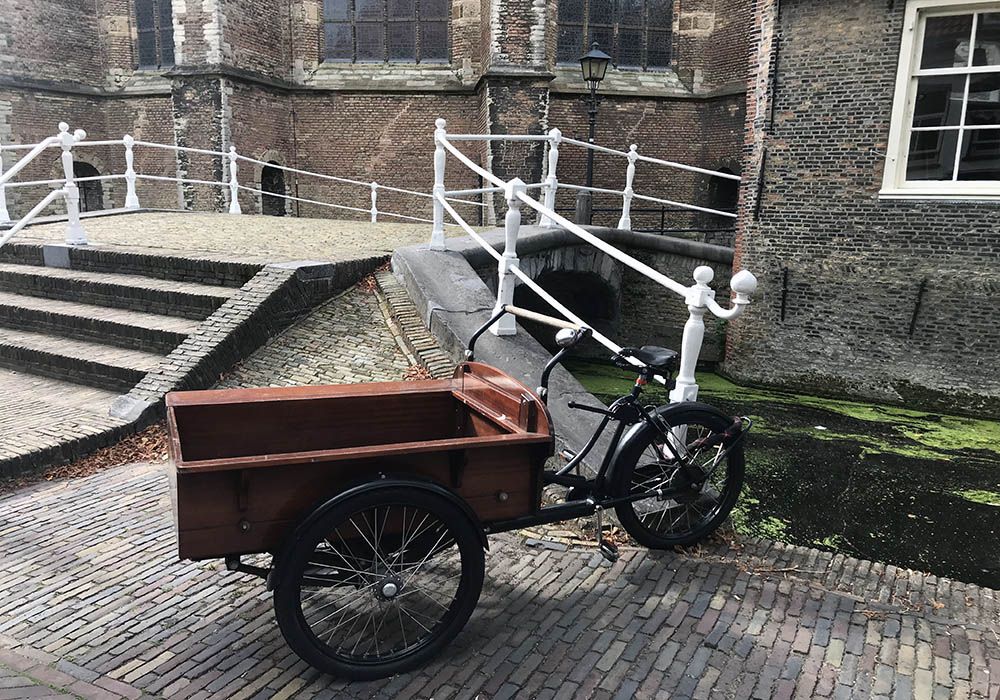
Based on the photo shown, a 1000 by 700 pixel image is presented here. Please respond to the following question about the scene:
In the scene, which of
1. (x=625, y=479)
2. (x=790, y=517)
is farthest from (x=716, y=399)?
(x=625, y=479)

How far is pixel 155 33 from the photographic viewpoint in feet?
59.9

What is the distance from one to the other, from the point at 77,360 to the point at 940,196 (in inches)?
367

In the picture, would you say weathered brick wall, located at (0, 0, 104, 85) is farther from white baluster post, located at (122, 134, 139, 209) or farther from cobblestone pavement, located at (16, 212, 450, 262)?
cobblestone pavement, located at (16, 212, 450, 262)

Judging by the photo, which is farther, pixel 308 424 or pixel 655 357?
pixel 655 357

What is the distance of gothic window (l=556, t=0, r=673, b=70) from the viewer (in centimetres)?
1725

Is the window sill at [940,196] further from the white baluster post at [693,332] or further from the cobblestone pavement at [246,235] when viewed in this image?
the white baluster post at [693,332]

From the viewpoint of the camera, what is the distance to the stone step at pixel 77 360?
225 inches

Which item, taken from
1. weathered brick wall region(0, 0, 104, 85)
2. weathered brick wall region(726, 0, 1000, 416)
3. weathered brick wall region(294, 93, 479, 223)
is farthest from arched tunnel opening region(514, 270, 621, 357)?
weathered brick wall region(0, 0, 104, 85)

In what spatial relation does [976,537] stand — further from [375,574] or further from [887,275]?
[887,275]

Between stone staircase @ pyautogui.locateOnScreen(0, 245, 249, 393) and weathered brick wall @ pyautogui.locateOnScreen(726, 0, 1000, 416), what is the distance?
6905mm

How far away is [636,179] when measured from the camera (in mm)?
17609

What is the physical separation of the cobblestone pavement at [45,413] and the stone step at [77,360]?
0.08 m

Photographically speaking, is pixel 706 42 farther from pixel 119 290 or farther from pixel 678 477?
pixel 678 477

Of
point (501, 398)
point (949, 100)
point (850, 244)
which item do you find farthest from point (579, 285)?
point (501, 398)
